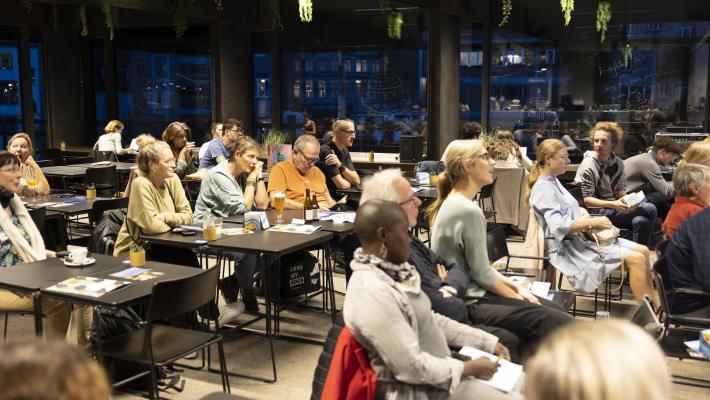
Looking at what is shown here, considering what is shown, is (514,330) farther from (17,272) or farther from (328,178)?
(328,178)

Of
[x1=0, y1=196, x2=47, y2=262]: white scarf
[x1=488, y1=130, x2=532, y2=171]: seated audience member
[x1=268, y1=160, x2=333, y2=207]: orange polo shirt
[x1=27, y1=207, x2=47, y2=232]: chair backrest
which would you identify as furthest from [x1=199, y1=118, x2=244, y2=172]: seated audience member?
[x1=0, y1=196, x2=47, y2=262]: white scarf

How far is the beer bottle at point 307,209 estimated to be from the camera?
5.19m

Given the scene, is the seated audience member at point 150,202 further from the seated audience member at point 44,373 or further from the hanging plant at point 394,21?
the hanging plant at point 394,21

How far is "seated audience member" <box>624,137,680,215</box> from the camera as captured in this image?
22.4ft

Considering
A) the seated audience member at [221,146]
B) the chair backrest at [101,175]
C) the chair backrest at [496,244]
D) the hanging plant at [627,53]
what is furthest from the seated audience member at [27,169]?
the hanging plant at [627,53]

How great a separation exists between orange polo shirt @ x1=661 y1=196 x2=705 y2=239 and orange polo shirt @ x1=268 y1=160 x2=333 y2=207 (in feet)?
9.05

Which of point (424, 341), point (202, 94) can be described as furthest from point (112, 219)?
point (202, 94)

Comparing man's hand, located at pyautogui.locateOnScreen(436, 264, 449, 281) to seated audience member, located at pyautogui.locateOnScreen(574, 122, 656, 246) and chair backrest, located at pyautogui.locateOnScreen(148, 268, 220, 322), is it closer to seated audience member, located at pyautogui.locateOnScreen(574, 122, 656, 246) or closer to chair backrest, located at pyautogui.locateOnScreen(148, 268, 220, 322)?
chair backrest, located at pyautogui.locateOnScreen(148, 268, 220, 322)

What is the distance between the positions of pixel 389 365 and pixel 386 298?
0.78 feet

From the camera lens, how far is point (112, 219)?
4805mm

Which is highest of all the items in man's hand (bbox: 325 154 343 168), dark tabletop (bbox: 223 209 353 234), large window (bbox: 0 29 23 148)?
large window (bbox: 0 29 23 148)

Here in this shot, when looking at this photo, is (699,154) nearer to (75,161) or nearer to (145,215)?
(145,215)

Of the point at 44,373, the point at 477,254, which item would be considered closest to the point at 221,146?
the point at 477,254

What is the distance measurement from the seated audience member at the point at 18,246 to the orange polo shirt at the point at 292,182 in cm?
215
